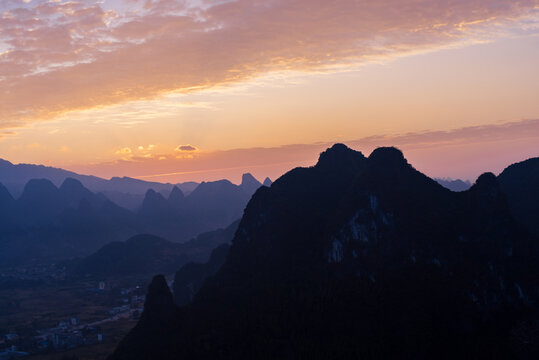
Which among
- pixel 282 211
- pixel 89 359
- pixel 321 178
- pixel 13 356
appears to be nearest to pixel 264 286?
pixel 282 211

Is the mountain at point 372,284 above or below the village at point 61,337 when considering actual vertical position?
above

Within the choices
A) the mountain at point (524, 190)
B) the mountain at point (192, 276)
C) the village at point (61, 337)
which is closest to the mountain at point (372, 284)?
the mountain at point (524, 190)

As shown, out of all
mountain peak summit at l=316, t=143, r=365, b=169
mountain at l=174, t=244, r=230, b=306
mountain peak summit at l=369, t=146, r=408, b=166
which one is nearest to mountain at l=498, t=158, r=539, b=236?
mountain peak summit at l=369, t=146, r=408, b=166

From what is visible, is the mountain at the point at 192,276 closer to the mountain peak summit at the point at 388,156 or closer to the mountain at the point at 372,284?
the mountain at the point at 372,284

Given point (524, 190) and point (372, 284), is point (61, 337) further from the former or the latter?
point (524, 190)

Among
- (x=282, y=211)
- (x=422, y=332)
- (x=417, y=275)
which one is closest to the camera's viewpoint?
(x=422, y=332)

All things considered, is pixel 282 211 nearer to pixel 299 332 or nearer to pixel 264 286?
pixel 264 286
